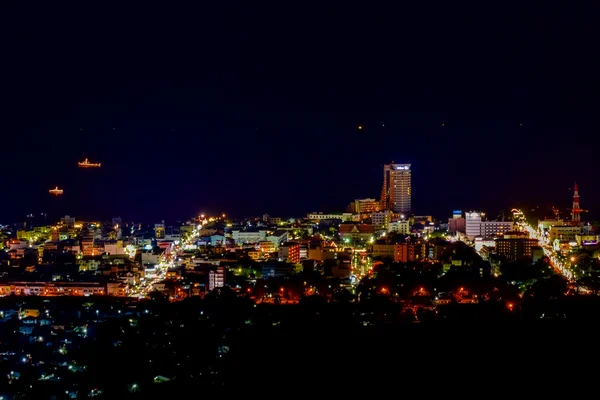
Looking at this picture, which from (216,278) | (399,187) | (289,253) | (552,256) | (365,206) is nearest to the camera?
(216,278)

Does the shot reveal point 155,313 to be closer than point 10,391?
No

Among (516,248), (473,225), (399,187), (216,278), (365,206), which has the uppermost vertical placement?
(399,187)

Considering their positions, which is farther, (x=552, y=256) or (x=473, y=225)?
(x=473, y=225)

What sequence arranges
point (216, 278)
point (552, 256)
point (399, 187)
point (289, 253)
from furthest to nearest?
point (399, 187), point (289, 253), point (552, 256), point (216, 278)

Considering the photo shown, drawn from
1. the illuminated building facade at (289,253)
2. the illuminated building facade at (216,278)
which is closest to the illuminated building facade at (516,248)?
the illuminated building facade at (289,253)

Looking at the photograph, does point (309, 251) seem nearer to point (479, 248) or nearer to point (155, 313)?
point (479, 248)

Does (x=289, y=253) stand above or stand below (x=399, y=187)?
below

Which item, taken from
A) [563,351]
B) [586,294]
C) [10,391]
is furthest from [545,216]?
[10,391]

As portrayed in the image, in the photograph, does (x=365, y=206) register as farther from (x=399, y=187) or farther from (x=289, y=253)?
(x=289, y=253)

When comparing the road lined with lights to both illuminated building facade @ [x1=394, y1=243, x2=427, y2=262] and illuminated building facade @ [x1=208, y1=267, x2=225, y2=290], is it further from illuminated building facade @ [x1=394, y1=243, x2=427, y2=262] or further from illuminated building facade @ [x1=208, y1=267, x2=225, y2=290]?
illuminated building facade @ [x1=208, y1=267, x2=225, y2=290]

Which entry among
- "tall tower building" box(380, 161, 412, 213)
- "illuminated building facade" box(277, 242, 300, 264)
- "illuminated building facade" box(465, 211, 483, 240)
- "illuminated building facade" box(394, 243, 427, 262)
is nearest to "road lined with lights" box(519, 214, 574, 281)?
"illuminated building facade" box(465, 211, 483, 240)

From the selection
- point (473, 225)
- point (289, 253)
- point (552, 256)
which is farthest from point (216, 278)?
point (473, 225)
